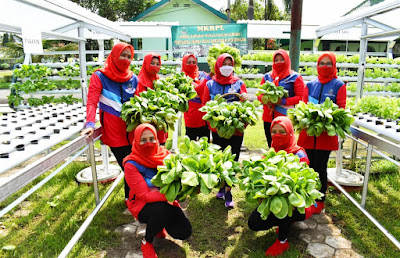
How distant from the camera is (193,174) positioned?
2348mm

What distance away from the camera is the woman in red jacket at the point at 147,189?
8.85 ft

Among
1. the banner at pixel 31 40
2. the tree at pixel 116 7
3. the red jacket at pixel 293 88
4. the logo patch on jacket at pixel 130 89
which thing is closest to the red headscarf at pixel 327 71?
the red jacket at pixel 293 88

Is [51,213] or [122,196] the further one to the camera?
[122,196]

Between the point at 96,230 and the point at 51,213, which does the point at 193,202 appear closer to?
the point at 96,230

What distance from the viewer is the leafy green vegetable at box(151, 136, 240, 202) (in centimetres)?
233

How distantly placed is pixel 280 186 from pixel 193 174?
66 cm

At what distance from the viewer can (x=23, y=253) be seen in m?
3.00

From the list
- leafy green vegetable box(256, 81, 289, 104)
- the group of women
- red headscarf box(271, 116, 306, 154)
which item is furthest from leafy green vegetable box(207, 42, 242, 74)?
red headscarf box(271, 116, 306, 154)

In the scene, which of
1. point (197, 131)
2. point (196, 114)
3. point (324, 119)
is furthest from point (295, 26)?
point (324, 119)

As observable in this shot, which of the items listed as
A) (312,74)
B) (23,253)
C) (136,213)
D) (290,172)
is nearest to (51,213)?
(23,253)

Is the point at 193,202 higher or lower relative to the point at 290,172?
lower

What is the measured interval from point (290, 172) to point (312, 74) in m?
7.45

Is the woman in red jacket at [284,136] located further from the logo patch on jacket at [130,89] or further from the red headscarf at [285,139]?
the logo patch on jacket at [130,89]

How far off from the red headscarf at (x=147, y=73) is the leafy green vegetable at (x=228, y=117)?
855 millimetres
